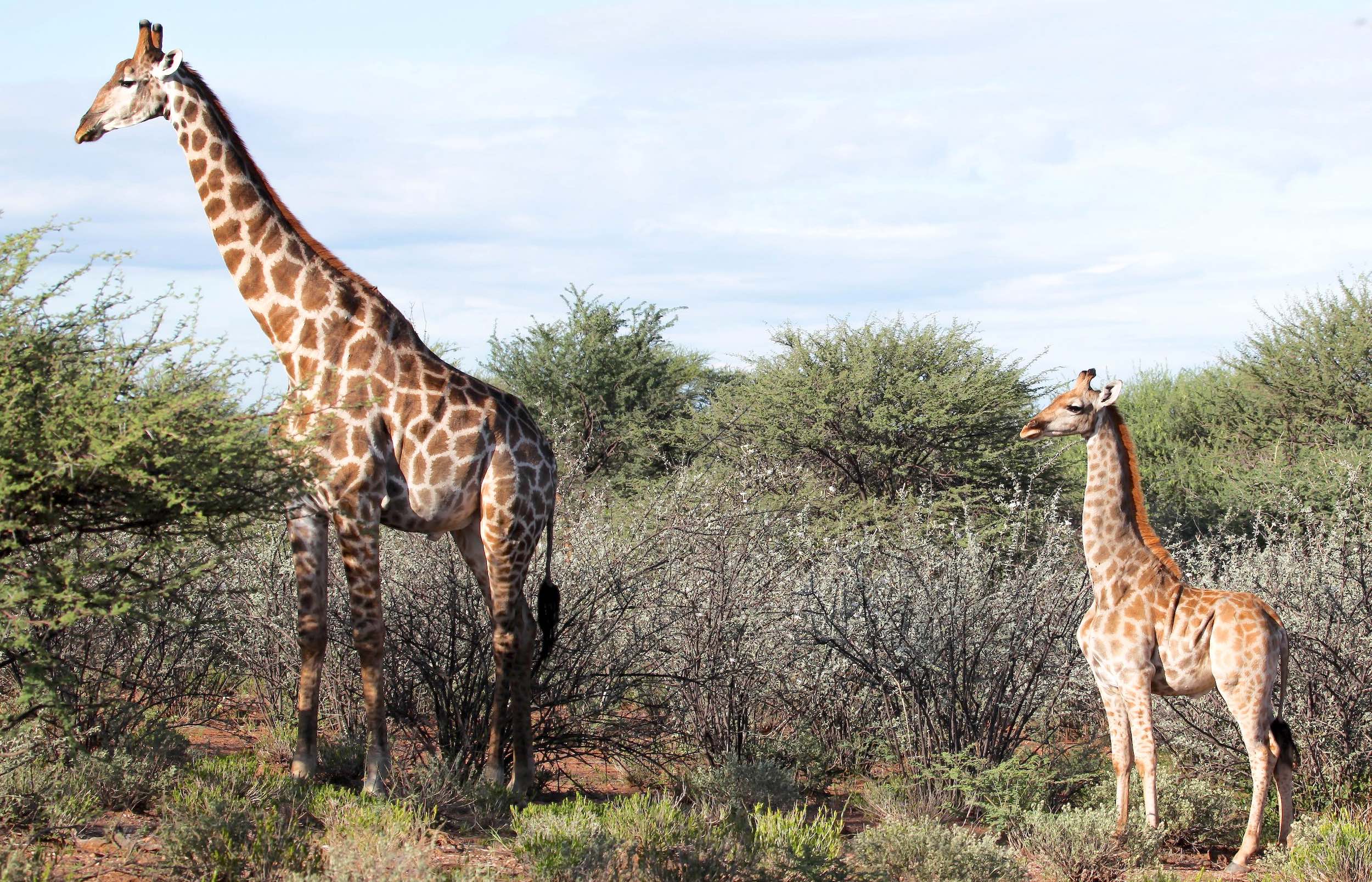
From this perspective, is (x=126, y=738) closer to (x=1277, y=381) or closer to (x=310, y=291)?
(x=310, y=291)

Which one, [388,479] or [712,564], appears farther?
[712,564]

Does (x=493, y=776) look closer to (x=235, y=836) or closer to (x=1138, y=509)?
(x=235, y=836)

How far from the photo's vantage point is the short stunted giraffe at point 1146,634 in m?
5.98

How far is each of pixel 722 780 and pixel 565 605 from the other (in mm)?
1704

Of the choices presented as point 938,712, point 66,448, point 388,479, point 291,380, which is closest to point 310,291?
point 291,380

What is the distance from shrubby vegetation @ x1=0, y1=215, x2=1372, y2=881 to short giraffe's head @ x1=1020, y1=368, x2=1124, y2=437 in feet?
3.83

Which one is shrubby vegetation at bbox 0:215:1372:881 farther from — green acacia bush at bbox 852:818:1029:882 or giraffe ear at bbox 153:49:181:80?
giraffe ear at bbox 153:49:181:80

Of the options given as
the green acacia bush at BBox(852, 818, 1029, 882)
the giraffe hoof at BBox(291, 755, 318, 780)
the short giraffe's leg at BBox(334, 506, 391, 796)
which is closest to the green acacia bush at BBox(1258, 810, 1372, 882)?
the green acacia bush at BBox(852, 818, 1029, 882)

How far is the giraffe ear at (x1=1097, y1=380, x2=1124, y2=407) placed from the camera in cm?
630

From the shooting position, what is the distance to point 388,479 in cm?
615

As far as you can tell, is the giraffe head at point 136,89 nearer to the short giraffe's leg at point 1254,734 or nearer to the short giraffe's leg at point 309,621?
the short giraffe's leg at point 309,621

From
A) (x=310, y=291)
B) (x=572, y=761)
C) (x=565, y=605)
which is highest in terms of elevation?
(x=310, y=291)

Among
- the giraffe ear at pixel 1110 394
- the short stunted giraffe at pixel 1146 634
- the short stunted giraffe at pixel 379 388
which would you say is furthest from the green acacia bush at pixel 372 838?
the giraffe ear at pixel 1110 394

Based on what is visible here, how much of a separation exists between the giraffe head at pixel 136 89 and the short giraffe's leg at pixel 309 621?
2244 millimetres
